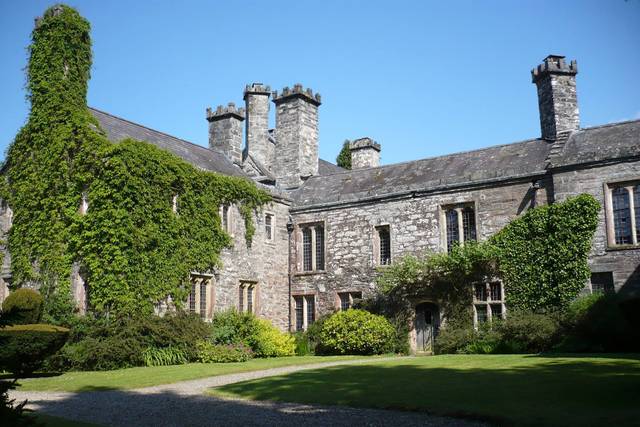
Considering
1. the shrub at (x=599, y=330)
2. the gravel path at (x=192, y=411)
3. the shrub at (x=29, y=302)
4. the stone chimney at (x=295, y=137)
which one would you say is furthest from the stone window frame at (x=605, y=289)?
the shrub at (x=29, y=302)

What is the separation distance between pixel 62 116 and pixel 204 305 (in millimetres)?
8079

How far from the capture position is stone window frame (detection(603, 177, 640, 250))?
63.7 feet

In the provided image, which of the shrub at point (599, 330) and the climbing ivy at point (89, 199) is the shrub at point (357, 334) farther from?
the shrub at point (599, 330)

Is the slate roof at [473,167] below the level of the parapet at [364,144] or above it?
below

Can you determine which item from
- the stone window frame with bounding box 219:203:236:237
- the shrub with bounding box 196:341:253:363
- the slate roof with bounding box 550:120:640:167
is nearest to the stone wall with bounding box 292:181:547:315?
the slate roof with bounding box 550:120:640:167

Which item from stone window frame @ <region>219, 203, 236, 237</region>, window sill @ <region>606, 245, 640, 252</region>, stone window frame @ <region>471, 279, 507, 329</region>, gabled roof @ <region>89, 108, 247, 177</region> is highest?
gabled roof @ <region>89, 108, 247, 177</region>

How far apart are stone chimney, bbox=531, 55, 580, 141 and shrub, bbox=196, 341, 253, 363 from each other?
13960 mm

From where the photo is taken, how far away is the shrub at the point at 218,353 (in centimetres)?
Result: 1905

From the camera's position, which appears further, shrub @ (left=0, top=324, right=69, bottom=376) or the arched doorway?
Answer: the arched doorway

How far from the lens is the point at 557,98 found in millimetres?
23500

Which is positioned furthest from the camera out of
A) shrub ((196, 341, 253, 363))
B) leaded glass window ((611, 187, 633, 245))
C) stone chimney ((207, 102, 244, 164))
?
stone chimney ((207, 102, 244, 164))

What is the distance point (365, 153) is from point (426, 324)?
41.8ft

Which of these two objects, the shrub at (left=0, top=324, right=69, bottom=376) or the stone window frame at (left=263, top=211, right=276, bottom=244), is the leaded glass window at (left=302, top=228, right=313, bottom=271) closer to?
the stone window frame at (left=263, top=211, right=276, bottom=244)

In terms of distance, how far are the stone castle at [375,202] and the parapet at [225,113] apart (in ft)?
0.16
